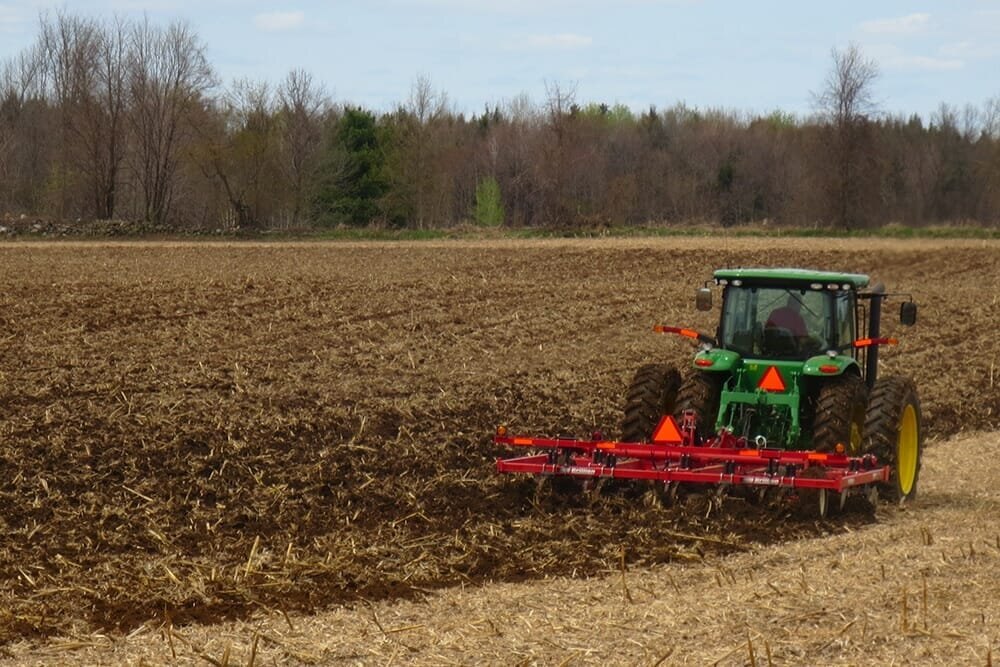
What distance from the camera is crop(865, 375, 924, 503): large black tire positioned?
1082 cm

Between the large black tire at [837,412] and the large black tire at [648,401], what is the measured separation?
4.08ft

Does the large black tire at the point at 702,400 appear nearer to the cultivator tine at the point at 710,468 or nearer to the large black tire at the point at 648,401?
the large black tire at the point at 648,401

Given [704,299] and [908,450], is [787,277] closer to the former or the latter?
[704,299]

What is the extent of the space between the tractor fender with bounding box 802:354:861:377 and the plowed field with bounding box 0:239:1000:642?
4.12 ft

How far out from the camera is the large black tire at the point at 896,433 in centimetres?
1082

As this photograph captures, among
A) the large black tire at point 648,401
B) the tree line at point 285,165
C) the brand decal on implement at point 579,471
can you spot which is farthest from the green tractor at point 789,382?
the tree line at point 285,165

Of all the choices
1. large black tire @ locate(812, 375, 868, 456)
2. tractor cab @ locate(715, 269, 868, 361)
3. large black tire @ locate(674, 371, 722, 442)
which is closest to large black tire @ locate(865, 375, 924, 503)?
large black tire @ locate(812, 375, 868, 456)

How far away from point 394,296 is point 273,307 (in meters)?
2.96

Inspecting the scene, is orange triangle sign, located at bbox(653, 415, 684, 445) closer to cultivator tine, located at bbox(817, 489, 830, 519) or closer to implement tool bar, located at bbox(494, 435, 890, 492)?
implement tool bar, located at bbox(494, 435, 890, 492)

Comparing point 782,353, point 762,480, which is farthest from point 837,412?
point 762,480

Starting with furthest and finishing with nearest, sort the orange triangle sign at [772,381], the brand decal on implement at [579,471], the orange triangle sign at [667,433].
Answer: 1. the orange triangle sign at [772,381]
2. the orange triangle sign at [667,433]
3. the brand decal on implement at [579,471]

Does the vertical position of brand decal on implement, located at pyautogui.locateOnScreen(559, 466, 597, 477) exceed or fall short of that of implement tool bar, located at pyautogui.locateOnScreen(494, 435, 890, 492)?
it falls short

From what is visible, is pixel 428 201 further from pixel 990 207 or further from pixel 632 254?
pixel 990 207

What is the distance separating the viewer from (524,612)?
295 inches
